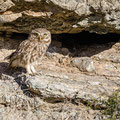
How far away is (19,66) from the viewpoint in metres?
6.25

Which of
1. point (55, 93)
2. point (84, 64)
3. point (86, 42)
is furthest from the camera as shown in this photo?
point (86, 42)

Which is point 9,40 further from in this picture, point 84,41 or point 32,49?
point 84,41

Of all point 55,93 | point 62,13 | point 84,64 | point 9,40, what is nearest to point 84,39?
point 84,64

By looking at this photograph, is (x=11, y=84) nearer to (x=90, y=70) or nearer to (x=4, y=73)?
(x=4, y=73)

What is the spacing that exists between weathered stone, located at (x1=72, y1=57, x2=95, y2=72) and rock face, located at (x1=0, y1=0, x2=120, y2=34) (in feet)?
2.78

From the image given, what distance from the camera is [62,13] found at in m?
5.70

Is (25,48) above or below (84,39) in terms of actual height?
above

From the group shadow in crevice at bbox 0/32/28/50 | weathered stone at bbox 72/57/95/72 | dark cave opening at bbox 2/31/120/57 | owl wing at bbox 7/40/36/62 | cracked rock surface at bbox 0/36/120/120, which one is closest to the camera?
cracked rock surface at bbox 0/36/120/120

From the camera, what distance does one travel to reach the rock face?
553 centimetres

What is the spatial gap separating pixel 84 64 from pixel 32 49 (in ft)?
4.74

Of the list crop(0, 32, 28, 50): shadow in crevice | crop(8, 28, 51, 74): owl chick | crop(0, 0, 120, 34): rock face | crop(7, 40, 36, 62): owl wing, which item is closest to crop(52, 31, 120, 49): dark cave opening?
crop(0, 32, 28, 50): shadow in crevice

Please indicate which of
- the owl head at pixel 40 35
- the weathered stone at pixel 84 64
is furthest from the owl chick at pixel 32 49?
the weathered stone at pixel 84 64

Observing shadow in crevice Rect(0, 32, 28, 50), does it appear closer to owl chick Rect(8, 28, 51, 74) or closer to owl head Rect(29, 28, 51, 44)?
owl chick Rect(8, 28, 51, 74)

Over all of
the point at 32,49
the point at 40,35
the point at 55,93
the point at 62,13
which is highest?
the point at 62,13
